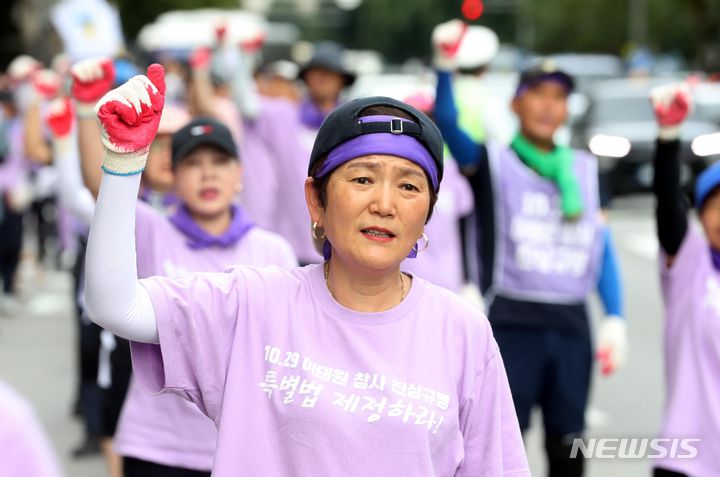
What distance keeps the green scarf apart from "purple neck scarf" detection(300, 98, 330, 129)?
2.11 metres

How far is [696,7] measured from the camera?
4216 centimetres

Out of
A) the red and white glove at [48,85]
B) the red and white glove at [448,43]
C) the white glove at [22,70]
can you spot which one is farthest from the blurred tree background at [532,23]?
the red and white glove at [448,43]

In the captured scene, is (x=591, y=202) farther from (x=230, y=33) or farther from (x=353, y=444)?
(x=230, y=33)

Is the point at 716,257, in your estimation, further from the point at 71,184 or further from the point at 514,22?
the point at 514,22

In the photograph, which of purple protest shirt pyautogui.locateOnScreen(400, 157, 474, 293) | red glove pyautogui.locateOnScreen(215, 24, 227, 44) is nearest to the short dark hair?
purple protest shirt pyautogui.locateOnScreen(400, 157, 474, 293)

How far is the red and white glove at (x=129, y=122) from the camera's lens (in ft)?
8.75

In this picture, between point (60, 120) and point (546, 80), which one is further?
point (546, 80)

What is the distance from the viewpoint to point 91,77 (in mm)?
3814

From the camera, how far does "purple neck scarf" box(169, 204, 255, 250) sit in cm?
444

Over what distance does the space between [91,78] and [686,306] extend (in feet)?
7.22

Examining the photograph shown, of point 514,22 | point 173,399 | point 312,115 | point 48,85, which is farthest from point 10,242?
point 514,22

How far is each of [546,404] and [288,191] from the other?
2.62 m

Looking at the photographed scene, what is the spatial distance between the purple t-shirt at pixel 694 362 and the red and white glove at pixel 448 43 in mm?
1192

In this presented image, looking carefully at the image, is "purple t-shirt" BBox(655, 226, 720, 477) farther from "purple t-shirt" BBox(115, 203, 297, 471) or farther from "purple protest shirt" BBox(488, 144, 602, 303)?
"purple t-shirt" BBox(115, 203, 297, 471)
